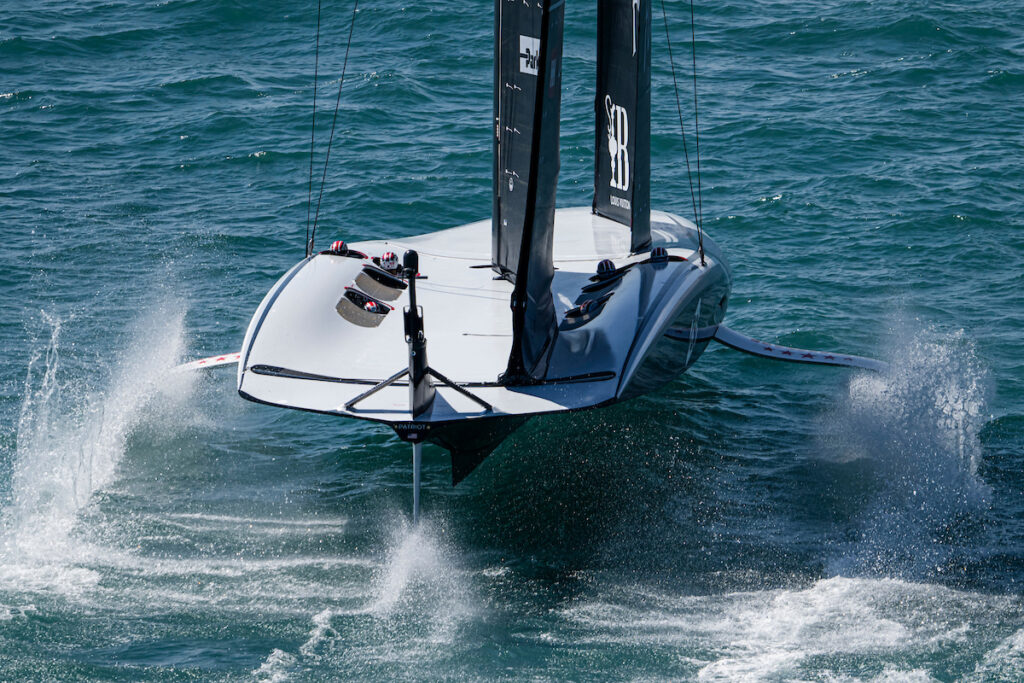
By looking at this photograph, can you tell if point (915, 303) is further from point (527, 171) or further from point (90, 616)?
point (90, 616)

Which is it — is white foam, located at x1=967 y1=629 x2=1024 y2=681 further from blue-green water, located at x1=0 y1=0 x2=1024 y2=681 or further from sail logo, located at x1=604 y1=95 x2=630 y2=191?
sail logo, located at x1=604 y1=95 x2=630 y2=191

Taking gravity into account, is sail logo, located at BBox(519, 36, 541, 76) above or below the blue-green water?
above

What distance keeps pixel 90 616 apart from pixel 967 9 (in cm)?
2558

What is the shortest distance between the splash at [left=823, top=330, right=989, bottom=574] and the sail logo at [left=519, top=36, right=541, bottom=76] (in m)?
5.94

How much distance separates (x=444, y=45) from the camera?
30.1 meters

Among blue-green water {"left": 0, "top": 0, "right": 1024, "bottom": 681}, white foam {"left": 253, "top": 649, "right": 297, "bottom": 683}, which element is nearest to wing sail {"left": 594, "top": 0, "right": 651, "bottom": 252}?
blue-green water {"left": 0, "top": 0, "right": 1024, "bottom": 681}

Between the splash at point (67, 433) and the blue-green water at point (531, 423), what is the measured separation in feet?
0.16

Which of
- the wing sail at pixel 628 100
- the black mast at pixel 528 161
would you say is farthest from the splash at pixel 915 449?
the black mast at pixel 528 161

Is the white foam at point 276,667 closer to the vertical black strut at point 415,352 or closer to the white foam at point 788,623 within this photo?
the vertical black strut at point 415,352

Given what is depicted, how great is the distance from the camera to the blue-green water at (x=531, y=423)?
Result: 12.5 metres

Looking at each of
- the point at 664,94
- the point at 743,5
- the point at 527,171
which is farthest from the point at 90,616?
the point at 743,5

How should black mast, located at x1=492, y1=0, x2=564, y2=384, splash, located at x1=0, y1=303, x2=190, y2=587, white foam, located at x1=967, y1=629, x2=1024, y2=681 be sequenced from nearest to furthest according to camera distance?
white foam, located at x1=967, y1=629, x2=1024, y2=681 < black mast, located at x1=492, y1=0, x2=564, y2=384 < splash, located at x1=0, y1=303, x2=190, y2=587

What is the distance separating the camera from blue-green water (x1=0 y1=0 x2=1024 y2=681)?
12.5 metres

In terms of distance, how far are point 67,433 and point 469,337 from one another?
5.51m
